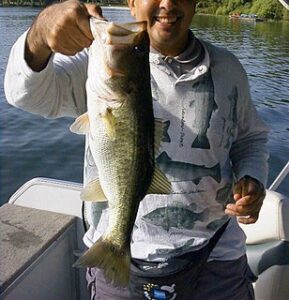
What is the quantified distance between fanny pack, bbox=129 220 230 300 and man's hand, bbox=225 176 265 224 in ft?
0.79

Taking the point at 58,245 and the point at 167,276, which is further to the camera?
the point at 58,245

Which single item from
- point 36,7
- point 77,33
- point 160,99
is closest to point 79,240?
point 160,99

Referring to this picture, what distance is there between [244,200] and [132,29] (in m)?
1.00

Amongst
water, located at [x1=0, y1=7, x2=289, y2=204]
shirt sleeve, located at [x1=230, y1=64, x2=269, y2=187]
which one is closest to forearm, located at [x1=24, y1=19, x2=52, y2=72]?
shirt sleeve, located at [x1=230, y1=64, x2=269, y2=187]

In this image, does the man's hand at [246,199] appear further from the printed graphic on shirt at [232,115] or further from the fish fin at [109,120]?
the fish fin at [109,120]

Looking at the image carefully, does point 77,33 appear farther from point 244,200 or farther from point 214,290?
point 214,290

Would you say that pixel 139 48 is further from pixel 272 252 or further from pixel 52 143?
pixel 52 143

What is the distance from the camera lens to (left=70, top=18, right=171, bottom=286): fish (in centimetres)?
141

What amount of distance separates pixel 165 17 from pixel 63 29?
2.18 ft

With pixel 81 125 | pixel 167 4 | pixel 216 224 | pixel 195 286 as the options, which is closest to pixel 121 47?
pixel 81 125

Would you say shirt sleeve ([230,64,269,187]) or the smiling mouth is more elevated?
the smiling mouth

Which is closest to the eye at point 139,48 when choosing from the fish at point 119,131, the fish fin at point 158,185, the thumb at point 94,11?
the fish at point 119,131

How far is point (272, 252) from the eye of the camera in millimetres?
2930

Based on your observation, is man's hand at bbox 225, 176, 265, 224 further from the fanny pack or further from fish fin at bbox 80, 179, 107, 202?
fish fin at bbox 80, 179, 107, 202
